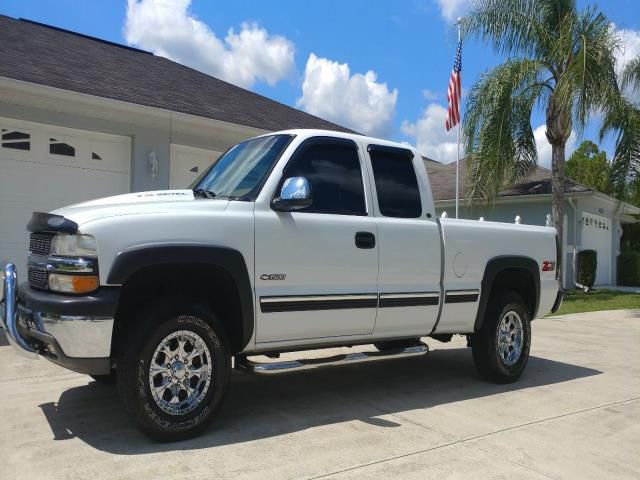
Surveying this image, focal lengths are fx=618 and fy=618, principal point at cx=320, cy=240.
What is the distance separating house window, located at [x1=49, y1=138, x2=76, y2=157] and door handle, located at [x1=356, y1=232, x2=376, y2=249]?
21.3 ft

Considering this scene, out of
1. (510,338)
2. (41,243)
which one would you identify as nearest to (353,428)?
(510,338)

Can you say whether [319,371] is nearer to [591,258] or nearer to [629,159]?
[629,159]

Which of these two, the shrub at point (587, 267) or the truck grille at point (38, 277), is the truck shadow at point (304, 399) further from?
the shrub at point (587, 267)

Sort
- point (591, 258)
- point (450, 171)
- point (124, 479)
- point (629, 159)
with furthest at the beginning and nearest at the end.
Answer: point (450, 171) < point (591, 258) < point (629, 159) < point (124, 479)

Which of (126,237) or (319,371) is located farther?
(319,371)

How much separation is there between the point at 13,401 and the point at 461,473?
3833 millimetres

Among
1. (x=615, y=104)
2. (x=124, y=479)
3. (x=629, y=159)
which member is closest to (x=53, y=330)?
(x=124, y=479)

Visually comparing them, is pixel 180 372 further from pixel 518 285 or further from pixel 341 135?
pixel 518 285

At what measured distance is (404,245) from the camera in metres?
5.43

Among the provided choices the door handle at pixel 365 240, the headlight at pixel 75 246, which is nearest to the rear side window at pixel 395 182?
the door handle at pixel 365 240

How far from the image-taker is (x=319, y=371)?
22.8 feet

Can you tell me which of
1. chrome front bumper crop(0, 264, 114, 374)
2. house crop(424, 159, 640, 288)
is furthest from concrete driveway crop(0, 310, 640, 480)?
house crop(424, 159, 640, 288)

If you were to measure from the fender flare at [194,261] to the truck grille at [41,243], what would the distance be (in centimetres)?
60

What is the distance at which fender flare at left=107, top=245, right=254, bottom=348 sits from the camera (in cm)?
405
